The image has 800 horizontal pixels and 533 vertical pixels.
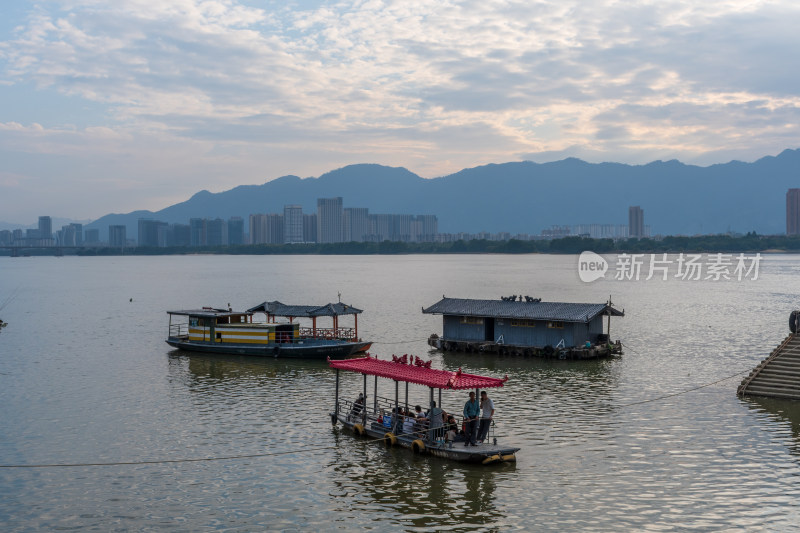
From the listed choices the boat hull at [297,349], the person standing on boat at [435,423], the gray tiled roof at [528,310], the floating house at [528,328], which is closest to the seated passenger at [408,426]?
the person standing on boat at [435,423]

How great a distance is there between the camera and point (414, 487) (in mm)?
25234

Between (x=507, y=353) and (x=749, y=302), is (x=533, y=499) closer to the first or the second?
(x=507, y=353)

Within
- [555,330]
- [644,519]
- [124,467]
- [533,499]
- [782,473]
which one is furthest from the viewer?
[555,330]

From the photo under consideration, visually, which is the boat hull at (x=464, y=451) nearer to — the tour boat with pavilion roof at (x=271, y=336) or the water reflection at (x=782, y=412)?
A: the water reflection at (x=782, y=412)

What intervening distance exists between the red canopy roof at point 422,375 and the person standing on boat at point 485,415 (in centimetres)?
56

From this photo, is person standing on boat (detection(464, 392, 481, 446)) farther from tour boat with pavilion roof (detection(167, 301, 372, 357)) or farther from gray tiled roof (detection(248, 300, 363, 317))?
tour boat with pavilion roof (detection(167, 301, 372, 357))

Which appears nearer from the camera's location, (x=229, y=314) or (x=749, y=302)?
(x=229, y=314)

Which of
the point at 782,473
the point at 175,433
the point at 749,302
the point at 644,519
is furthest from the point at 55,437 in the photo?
the point at 749,302

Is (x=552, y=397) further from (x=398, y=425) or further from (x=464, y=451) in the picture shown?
(x=464, y=451)

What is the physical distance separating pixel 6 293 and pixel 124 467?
14345cm

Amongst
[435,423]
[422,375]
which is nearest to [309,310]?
[422,375]

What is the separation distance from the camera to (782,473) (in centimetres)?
2592

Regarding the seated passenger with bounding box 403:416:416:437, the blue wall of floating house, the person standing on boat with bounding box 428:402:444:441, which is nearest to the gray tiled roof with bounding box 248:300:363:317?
the blue wall of floating house

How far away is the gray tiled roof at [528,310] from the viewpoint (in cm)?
5400
